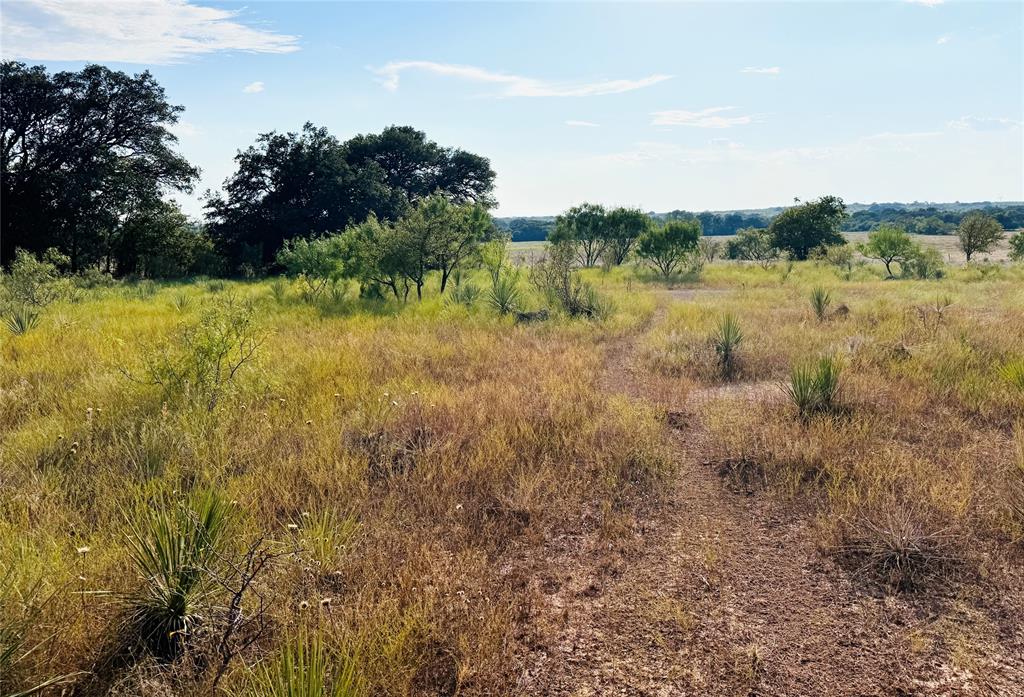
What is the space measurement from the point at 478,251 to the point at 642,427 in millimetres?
14689

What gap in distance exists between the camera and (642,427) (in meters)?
6.18

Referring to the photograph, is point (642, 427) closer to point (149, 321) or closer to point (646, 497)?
point (646, 497)

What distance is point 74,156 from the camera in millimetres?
24969

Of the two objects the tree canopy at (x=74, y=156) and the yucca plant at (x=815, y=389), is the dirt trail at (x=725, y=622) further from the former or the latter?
the tree canopy at (x=74, y=156)

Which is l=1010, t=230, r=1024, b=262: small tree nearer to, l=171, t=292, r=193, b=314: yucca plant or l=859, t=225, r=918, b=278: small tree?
l=859, t=225, r=918, b=278: small tree

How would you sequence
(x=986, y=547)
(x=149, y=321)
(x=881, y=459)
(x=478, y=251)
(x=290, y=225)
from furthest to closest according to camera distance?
1. (x=290, y=225)
2. (x=478, y=251)
3. (x=149, y=321)
4. (x=881, y=459)
5. (x=986, y=547)

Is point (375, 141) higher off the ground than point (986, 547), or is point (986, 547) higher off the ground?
point (375, 141)

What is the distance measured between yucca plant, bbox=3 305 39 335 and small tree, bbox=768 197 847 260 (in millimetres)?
46887

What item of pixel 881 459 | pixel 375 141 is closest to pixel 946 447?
pixel 881 459

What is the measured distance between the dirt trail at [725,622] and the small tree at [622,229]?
117 ft

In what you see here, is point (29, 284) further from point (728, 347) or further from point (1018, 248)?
point (1018, 248)

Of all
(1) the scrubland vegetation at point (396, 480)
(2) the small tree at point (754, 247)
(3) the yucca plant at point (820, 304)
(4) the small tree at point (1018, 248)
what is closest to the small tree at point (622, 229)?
(2) the small tree at point (754, 247)

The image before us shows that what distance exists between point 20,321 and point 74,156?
64.1 ft

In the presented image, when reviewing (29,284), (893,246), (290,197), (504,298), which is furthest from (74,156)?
(893,246)
